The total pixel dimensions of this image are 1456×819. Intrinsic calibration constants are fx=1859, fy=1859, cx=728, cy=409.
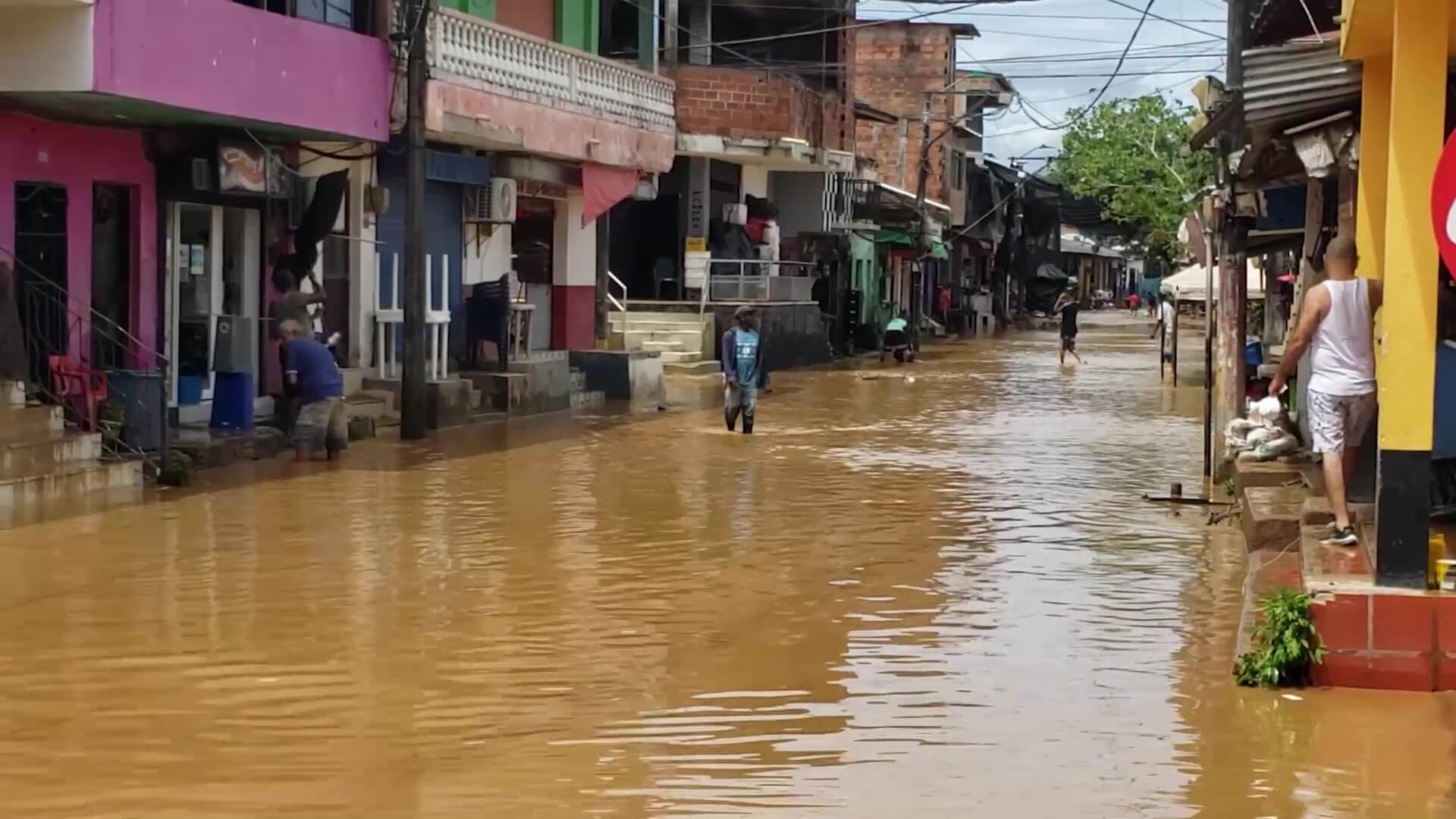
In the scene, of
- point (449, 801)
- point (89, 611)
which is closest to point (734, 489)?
point (89, 611)

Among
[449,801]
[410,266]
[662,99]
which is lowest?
[449,801]

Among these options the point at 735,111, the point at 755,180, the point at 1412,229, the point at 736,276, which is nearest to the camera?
the point at 1412,229

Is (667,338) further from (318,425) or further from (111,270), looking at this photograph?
(111,270)

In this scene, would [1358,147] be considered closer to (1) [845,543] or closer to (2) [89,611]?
(1) [845,543]

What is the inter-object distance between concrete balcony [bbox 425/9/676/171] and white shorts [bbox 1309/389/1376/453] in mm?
12544

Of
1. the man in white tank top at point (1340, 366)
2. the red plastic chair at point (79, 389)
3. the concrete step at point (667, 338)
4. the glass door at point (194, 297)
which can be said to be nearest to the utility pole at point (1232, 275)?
the man in white tank top at point (1340, 366)

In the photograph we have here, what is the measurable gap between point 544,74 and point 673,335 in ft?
32.0

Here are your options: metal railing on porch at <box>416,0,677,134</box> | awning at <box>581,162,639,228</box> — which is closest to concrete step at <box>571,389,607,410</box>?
awning at <box>581,162,639,228</box>

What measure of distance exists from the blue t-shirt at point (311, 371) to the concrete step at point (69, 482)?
2.54 metres

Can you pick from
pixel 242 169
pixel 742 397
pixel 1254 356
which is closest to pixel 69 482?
pixel 242 169

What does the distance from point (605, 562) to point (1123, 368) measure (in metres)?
29.0

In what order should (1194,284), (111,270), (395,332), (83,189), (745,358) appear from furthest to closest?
(1194,284), (395,332), (745,358), (111,270), (83,189)

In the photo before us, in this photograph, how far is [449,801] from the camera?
6.30 metres

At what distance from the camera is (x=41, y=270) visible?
52.5ft
